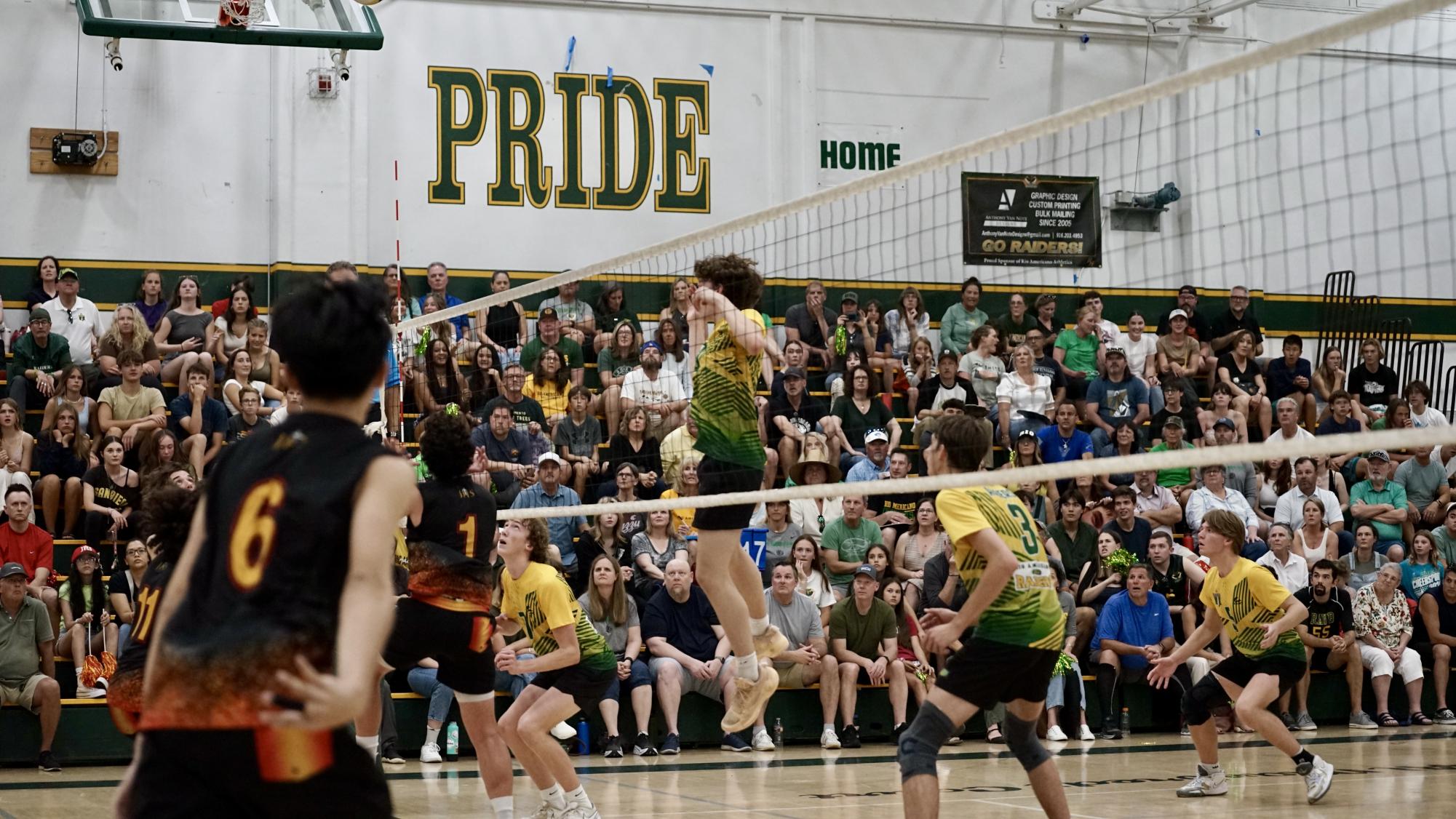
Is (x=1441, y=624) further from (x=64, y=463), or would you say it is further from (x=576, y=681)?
(x=64, y=463)

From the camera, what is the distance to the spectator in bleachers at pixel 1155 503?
1522 cm

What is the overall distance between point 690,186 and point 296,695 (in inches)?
652

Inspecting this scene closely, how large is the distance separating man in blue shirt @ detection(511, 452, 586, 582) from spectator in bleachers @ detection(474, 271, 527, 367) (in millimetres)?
1820

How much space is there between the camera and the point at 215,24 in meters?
14.4

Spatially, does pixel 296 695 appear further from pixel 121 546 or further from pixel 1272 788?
pixel 121 546

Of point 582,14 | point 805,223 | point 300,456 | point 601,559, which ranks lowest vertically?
point 601,559

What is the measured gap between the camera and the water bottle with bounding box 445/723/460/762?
12.2 metres

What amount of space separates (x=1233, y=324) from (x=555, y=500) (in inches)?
369

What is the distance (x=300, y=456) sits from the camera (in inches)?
116

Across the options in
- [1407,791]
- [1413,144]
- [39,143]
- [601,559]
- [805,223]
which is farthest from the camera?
[1413,144]

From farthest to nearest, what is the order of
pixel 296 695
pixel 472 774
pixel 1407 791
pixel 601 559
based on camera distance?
1. pixel 601 559
2. pixel 472 774
3. pixel 1407 791
4. pixel 296 695

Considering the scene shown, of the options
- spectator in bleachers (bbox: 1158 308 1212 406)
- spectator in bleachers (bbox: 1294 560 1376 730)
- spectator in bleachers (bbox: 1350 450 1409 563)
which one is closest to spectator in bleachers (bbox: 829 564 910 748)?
spectator in bleachers (bbox: 1294 560 1376 730)

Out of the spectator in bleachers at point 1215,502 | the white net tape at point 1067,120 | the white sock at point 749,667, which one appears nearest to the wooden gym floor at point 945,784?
the white sock at point 749,667

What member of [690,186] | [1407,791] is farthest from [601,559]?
[690,186]
